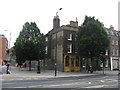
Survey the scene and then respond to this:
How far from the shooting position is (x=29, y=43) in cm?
3562

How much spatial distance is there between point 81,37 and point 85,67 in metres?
9.77

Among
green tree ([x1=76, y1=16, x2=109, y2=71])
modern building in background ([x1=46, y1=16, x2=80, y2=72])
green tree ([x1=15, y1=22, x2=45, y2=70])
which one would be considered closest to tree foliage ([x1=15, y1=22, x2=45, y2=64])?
green tree ([x1=15, y1=22, x2=45, y2=70])

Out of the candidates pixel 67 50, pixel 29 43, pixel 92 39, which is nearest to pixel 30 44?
pixel 29 43

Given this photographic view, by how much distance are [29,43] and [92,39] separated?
12624mm

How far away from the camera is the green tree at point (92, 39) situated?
32812mm

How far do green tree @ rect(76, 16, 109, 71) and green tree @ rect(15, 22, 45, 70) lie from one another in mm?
8669

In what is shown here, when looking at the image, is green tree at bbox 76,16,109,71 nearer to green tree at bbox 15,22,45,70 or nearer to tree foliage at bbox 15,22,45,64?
tree foliage at bbox 15,22,45,64

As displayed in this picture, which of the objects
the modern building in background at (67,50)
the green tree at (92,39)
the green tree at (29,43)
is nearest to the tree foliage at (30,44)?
the green tree at (29,43)

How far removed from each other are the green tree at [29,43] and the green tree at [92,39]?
8.67 meters

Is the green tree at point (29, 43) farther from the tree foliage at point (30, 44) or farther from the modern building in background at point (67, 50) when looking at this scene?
the modern building in background at point (67, 50)

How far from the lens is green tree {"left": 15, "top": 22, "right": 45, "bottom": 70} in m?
35.7

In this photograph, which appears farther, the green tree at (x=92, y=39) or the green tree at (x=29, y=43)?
the green tree at (x=29, y=43)

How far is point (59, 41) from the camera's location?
3988 centimetres

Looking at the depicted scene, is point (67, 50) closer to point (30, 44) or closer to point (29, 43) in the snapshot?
point (30, 44)
